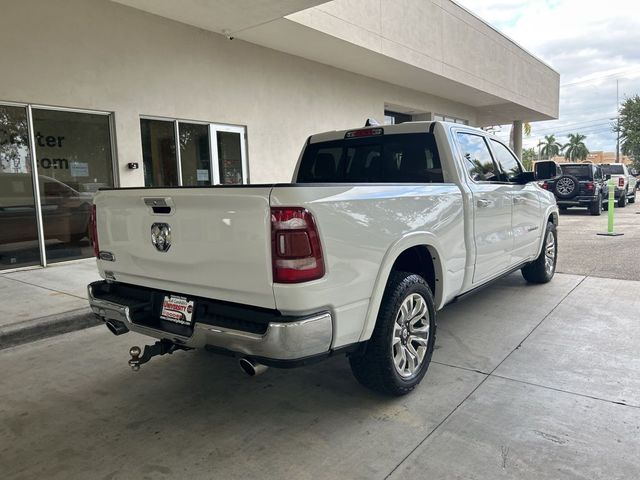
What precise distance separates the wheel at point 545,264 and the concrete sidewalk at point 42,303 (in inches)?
218

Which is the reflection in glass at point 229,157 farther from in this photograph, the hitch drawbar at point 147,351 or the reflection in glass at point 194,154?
the hitch drawbar at point 147,351

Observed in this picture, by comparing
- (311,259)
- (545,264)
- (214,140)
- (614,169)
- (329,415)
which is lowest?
(329,415)

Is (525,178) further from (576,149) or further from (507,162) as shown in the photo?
(576,149)

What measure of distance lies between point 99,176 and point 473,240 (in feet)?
23.4

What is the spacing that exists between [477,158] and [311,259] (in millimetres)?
2892

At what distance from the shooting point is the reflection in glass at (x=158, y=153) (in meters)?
9.59

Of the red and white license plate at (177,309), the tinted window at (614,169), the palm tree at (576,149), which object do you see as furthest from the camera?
the palm tree at (576,149)

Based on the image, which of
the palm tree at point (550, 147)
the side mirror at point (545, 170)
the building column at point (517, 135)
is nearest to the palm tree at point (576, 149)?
the palm tree at point (550, 147)

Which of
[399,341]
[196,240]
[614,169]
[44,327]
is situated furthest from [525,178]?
[614,169]

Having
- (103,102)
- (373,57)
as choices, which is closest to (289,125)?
(373,57)

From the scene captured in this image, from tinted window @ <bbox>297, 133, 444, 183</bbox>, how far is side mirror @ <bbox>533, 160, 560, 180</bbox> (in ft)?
6.57

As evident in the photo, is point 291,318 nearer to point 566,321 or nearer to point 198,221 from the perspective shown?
point 198,221

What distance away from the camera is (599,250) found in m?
9.64

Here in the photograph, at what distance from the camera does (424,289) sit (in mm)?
3602
